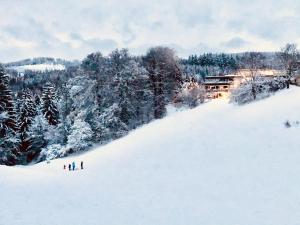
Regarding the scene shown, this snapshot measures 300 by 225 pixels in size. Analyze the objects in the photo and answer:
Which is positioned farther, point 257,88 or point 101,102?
point 101,102

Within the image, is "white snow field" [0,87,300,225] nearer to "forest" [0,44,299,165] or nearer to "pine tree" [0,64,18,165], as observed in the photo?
"forest" [0,44,299,165]

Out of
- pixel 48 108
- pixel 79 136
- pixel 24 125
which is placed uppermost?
pixel 48 108

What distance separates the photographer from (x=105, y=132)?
50156 mm

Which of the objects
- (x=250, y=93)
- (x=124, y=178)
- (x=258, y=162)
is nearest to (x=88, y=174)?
(x=124, y=178)

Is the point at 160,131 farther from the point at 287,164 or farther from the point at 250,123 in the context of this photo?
the point at 287,164

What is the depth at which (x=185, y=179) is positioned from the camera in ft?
96.7

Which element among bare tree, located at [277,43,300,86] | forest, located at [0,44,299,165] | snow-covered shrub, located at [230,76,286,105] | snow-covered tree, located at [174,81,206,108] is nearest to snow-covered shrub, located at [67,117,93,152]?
forest, located at [0,44,299,165]

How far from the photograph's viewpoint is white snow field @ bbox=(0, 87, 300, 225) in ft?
69.9

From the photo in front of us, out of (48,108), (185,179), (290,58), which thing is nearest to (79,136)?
(185,179)

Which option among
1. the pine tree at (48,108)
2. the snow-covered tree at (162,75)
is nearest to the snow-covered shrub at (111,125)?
the snow-covered tree at (162,75)

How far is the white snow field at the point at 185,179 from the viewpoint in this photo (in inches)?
838

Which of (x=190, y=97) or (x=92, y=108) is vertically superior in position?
(x=190, y=97)

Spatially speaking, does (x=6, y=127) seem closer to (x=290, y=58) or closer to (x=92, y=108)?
(x=92, y=108)

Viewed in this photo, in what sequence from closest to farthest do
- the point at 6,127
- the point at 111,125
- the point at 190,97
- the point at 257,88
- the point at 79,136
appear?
the point at 257,88 → the point at 79,136 → the point at 6,127 → the point at 111,125 → the point at 190,97
